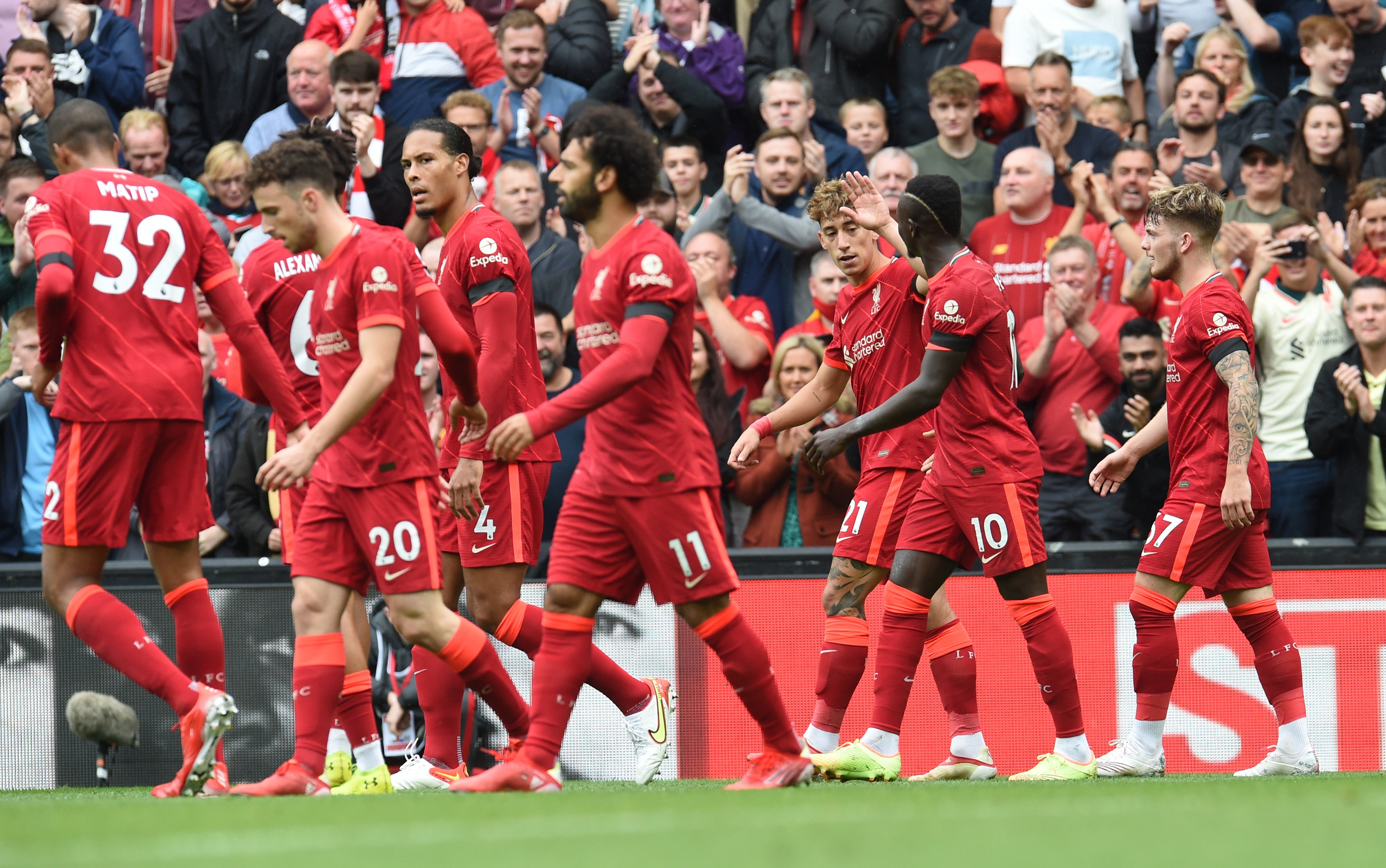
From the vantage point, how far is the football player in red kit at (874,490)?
292 inches

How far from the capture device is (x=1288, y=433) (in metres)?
9.70

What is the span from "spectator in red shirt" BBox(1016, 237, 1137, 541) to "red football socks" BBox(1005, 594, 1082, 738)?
227 centimetres

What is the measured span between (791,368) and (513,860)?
6163 mm

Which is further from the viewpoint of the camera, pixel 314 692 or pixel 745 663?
pixel 314 692

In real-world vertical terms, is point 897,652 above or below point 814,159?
below

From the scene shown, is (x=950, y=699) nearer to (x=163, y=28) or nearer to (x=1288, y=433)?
(x=1288, y=433)

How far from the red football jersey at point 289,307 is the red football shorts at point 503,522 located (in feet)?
2.68

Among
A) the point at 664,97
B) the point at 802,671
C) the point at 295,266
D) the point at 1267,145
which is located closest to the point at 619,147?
the point at 295,266

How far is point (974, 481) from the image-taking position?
7160 millimetres

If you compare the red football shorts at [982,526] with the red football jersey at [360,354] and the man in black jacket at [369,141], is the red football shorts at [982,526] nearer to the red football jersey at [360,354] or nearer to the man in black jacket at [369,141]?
the red football jersey at [360,354]

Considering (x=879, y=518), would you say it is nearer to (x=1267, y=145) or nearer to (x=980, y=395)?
(x=980, y=395)

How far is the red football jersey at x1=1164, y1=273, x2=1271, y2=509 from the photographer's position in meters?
7.23

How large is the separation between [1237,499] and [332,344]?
3814 millimetres

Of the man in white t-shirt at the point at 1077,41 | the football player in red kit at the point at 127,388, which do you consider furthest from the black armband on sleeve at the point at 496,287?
the man in white t-shirt at the point at 1077,41
